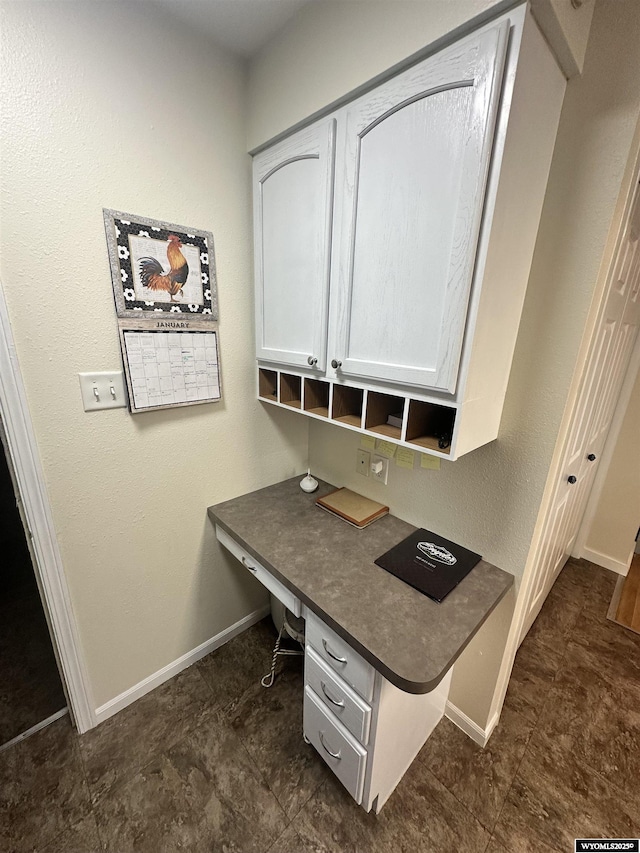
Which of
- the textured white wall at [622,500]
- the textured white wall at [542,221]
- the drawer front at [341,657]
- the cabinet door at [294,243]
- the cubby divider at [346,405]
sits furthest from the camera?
the textured white wall at [622,500]

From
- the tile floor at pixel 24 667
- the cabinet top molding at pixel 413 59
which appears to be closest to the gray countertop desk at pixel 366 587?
the tile floor at pixel 24 667

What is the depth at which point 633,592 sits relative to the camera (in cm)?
214

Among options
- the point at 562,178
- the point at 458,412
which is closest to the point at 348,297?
the point at 458,412

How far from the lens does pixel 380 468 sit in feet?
4.77

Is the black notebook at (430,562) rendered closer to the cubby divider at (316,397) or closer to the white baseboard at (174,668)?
the cubby divider at (316,397)

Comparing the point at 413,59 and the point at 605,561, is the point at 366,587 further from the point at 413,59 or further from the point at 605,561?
the point at 605,561

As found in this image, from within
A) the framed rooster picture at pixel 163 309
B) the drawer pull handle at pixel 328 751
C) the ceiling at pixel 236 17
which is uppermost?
the ceiling at pixel 236 17

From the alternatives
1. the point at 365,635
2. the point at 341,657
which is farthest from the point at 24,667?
the point at 365,635

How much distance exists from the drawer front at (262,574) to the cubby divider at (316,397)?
0.61m

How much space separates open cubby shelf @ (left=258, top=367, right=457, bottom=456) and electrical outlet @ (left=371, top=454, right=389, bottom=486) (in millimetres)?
287

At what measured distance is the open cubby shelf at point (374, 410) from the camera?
3.31 feet

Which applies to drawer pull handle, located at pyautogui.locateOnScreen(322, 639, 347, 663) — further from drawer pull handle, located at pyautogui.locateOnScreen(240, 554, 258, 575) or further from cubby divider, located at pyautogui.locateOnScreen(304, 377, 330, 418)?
cubby divider, located at pyautogui.locateOnScreen(304, 377, 330, 418)

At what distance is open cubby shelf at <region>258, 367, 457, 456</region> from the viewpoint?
3.31 ft

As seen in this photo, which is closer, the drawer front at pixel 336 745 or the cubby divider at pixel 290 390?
the drawer front at pixel 336 745
